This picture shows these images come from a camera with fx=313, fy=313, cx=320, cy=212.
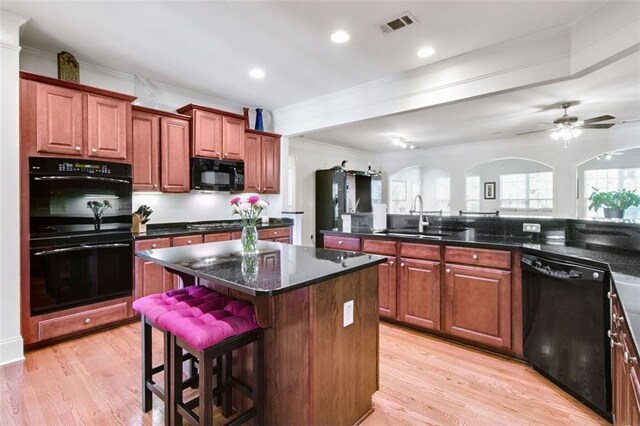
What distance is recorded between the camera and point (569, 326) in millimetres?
2109

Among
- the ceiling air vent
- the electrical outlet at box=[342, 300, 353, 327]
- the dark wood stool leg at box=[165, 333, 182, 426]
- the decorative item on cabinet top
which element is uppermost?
the ceiling air vent

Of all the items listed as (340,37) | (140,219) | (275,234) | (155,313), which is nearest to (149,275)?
(140,219)

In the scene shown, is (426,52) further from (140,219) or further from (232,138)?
(140,219)

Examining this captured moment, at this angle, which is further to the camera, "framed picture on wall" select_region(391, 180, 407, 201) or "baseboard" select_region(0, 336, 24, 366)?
"framed picture on wall" select_region(391, 180, 407, 201)

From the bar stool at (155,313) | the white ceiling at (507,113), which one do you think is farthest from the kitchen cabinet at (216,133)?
the bar stool at (155,313)

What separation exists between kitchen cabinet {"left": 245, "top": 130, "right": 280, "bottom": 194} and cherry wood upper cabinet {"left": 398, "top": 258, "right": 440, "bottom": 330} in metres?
2.70

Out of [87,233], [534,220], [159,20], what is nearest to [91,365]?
[87,233]

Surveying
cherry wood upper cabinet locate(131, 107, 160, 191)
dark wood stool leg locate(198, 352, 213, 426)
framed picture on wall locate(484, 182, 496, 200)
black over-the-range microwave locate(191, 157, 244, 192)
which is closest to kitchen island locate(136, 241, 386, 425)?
dark wood stool leg locate(198, 352, 213, 426)

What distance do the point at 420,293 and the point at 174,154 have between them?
130 inches

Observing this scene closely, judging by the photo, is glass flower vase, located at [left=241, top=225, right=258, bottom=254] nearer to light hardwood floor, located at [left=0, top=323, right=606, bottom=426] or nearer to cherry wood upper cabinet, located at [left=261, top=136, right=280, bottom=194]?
light hardwood floor, located at [left=0, top=323, right=606, bottom=426]

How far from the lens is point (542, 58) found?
8.89 feet

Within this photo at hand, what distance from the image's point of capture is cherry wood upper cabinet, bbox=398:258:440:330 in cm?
292

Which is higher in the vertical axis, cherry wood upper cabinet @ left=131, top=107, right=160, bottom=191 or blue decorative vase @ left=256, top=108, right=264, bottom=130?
blue decorative vase @ left=256, top=108, right=264, bottom=130

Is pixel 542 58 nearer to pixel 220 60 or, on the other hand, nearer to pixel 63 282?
pixel 220 60
